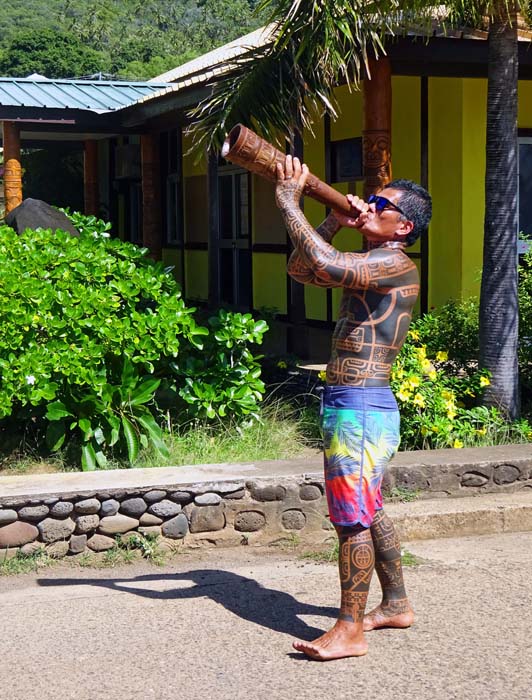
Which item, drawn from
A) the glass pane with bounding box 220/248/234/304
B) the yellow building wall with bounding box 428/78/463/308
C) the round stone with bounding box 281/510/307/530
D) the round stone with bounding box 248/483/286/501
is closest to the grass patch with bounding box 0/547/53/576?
the round stone with bounding box 248/483/286/501

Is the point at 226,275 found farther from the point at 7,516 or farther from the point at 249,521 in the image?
the point at 7,516

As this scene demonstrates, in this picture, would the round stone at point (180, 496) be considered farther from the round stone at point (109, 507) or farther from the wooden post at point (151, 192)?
the wooden post at point (151, 192)

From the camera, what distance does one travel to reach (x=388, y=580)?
14.9 feet

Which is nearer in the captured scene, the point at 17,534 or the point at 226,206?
the point at 17,534

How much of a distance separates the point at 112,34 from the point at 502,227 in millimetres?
72308

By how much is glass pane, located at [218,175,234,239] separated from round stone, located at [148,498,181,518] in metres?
9.92

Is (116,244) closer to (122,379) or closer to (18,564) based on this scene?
(122,379)

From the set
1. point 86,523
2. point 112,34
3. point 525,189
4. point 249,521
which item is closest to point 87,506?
point 86,523

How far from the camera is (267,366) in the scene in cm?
992

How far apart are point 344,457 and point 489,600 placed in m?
1.26

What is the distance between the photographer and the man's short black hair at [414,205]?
4.43m

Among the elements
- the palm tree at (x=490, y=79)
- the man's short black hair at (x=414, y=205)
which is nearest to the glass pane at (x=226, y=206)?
the palm tree at (x=490, y=79)

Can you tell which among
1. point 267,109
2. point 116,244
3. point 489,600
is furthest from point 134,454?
point 267,109

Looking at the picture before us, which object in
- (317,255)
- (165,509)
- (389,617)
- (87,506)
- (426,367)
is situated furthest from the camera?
(426,367)
